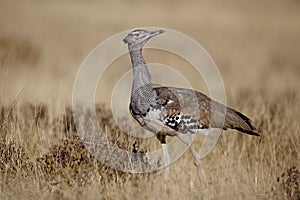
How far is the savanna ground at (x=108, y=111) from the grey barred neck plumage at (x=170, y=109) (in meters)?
0.29

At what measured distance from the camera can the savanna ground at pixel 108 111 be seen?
13.9 feet

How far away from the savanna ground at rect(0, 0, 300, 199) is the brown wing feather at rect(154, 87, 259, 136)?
0.95ft

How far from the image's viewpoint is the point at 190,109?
16.2 ft

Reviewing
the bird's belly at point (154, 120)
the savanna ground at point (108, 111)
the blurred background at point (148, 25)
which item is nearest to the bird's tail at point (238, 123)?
the savanna ground at point (108, 111)

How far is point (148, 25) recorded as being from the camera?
13320 mm

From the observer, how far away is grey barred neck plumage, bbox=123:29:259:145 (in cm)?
477

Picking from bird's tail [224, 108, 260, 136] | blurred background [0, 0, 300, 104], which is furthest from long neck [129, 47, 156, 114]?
blurred background [0, 0, 300, 104]

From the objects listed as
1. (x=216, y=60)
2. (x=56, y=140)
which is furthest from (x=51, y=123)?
(x=216, y=60)

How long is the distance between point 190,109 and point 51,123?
1.35m

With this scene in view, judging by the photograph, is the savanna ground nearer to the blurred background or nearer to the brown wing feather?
the blurred background

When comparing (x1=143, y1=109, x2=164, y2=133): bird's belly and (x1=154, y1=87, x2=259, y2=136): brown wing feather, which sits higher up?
(x1=154, y1=87, x2=259, y2=136): brown wing feather

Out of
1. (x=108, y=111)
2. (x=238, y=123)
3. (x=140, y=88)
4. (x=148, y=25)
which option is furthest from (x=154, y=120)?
(x=148, y=25)

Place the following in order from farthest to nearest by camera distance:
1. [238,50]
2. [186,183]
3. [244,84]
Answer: [238,50] < [244,84] < [186,183]

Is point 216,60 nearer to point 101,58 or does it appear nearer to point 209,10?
point 101,58
